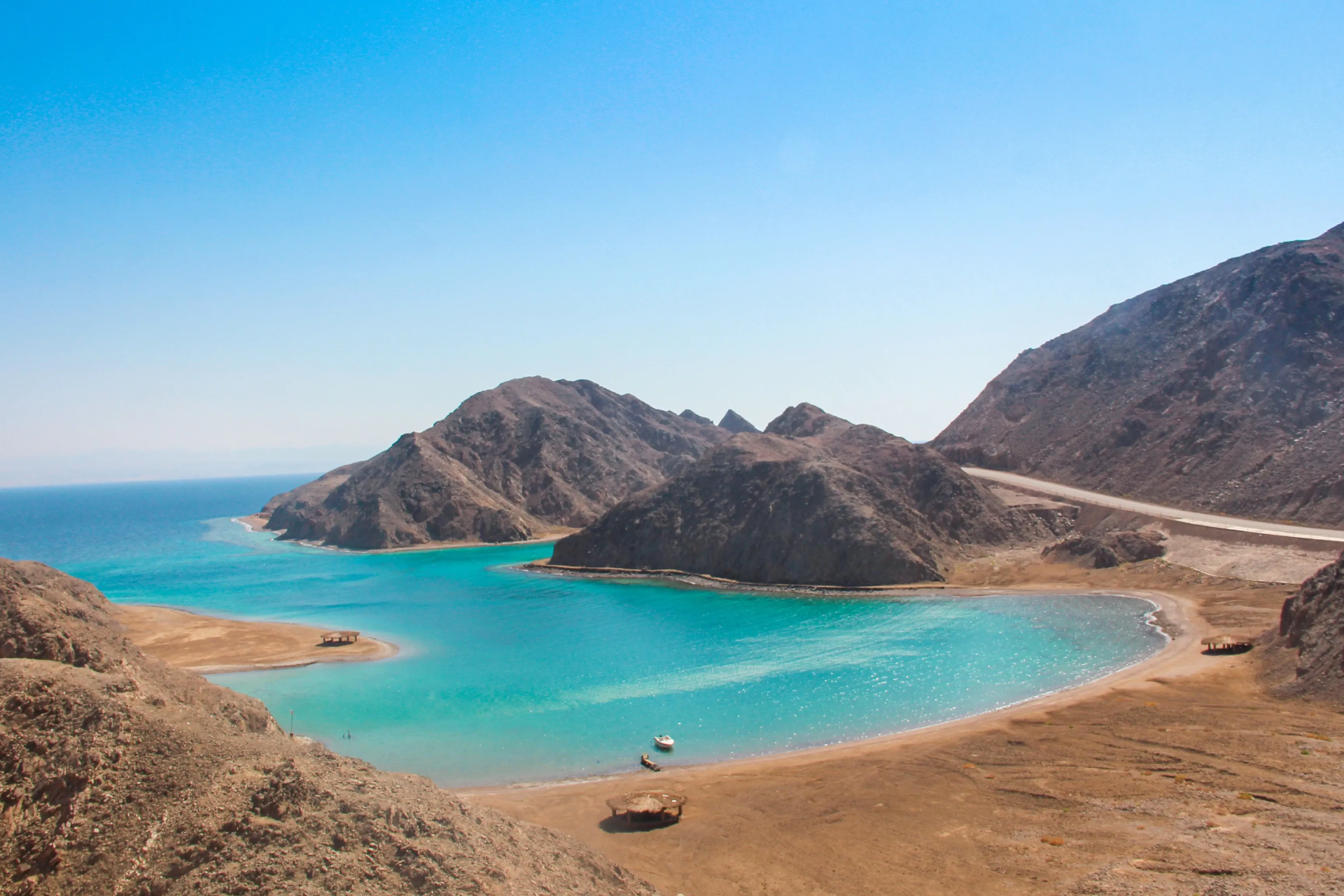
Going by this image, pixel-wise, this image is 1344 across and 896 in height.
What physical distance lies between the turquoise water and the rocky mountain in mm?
26560

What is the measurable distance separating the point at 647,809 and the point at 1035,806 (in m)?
12.0

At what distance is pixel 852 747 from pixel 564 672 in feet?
67.9

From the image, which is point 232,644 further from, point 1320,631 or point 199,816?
point 1320,631

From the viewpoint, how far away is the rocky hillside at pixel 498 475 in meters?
126

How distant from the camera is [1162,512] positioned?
237ft

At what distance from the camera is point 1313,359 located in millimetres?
77750

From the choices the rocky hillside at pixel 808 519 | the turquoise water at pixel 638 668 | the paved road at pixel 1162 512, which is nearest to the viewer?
the turquoise water at pixel 638 668

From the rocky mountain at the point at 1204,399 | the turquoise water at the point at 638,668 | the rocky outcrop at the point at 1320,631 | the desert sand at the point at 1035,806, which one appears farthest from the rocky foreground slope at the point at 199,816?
the rocky mountain at the point at 1204,399

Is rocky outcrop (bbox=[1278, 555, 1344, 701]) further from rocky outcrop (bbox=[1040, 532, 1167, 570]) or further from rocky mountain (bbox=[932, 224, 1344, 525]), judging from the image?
rocky mountain (bbox=[932, 224, 1344, 525])

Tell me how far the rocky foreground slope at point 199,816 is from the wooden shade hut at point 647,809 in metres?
9.21

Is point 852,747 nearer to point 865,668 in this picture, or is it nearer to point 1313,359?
point 865,668

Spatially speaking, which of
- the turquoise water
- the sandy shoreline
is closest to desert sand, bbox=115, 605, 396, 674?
the turquoise water

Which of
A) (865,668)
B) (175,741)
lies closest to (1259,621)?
(865,668)

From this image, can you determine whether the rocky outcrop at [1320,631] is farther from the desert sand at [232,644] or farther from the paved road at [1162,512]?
the desert sand at [232,644]
